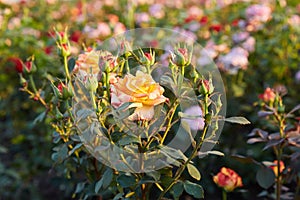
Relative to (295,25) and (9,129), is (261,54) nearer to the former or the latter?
(295,25)

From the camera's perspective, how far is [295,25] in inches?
116

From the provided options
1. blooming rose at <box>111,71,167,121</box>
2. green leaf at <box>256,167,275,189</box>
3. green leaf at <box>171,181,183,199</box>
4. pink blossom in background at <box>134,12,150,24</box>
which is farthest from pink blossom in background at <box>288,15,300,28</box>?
blooming rose at <box>111,71,167,121</box>

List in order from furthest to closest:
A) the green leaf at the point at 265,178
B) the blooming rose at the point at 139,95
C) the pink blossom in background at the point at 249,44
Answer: the pink blossom in background at the point at 249,44 → the green leaf at the point at 265,178 → the blooming rose at the point at 139,95

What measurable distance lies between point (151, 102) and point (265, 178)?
1.93 feet

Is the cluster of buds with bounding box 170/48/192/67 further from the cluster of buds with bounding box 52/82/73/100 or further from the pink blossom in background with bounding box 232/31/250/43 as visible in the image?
the pink blossom in background with bounding box 232/31/250/43

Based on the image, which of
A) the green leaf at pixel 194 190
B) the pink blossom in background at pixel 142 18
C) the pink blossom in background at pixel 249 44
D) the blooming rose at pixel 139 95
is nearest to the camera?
the blooming rose at pixel 139 95

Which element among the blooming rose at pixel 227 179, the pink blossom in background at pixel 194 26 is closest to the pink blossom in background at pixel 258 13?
the pink blossom in background at pixel 194 26

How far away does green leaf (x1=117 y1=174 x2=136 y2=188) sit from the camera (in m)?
1.31

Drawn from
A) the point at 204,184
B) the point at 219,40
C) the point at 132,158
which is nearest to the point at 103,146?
the point at 132,158

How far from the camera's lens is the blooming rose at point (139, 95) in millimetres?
1175

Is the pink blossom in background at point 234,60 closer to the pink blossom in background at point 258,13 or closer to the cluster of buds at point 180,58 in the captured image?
the pink blossom in background at point 258,13

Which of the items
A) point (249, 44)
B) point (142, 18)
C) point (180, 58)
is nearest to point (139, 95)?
point (180, 58)

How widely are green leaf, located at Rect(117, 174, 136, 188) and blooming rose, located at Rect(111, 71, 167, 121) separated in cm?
18

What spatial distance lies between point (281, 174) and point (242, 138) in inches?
36.5
